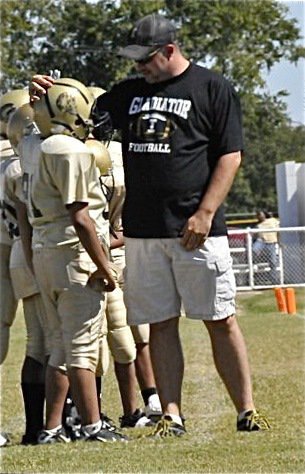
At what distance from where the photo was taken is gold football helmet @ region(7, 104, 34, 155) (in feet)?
24.5

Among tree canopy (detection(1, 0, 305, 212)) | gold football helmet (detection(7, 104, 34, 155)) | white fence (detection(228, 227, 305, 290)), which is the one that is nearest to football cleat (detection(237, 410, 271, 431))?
gold football helmet (detection(7, 104, 34, 155))

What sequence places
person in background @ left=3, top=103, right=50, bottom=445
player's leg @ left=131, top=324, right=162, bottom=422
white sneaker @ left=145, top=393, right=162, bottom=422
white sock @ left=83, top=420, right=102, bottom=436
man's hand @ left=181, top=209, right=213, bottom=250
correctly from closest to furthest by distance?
man's hand @ left=181, top=209, right=213, bottom=250 → white sock @ left=83, top=420, right=102, bottom=436 → person in background @ left=3, top=103, right=50, bottom=445 → white sneaker @ left=145, top=393, right=162, bottom=422 → player's leg @ left=131, top=324, right=162, bottom=422

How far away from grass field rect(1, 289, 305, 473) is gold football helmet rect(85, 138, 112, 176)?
150 centimetres

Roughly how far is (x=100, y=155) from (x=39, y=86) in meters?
0.55

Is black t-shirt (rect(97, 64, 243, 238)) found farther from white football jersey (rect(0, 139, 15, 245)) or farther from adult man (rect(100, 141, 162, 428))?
white football jersey (rect(0, 139, 15, 245))

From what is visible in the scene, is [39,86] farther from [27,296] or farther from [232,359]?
[232,359]

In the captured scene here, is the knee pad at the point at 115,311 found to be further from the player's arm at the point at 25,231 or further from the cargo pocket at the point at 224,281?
the cargo pocket at the point at 224,281

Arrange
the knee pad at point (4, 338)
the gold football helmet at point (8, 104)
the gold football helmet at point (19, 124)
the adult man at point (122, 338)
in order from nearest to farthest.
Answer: the adult man at point (122, 338)
the gold football helmet at point (19, 124)
the gold football helmet at point (8, 104)
the knee pad at point (4, 338)

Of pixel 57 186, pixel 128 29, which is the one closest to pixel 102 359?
pixel 57 186

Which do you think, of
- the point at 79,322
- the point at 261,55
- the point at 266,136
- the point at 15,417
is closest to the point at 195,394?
the point at 15,417

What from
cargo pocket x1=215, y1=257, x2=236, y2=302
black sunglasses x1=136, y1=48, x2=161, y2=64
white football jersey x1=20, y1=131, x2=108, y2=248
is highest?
black sunglasses x1=136, y1=48, x2=161, y2=64

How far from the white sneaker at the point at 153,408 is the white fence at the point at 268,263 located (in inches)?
572

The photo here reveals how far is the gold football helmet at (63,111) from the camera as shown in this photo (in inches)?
265

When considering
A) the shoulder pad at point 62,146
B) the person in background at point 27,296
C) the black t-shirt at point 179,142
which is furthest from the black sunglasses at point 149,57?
the person in background at point 27,296
